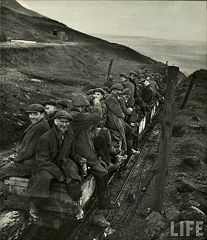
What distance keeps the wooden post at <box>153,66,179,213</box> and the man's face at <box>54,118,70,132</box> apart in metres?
1.90

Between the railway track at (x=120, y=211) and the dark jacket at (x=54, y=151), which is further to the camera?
the railway track at (x=120, y=211)

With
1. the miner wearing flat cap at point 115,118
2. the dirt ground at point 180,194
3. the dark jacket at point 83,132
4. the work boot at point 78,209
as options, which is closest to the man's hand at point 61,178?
the work boot at point 78,209

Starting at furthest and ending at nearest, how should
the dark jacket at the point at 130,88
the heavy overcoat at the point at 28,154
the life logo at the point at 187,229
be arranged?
the dark jacket at the point at 130,88 < the life logo at the point at 187,229 < the heavy overcoat at the point at 28,154

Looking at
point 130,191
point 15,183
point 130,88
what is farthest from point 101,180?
point 130,88

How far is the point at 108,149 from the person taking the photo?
647cm

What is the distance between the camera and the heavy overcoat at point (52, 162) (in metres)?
4.79

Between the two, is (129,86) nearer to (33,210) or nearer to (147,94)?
(147,94)

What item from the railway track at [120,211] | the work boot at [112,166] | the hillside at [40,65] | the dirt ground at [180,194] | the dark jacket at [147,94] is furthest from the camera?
the dark jacket at [147,94]

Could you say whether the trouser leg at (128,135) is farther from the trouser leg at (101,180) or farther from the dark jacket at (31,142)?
the dark jacket at (31,142)

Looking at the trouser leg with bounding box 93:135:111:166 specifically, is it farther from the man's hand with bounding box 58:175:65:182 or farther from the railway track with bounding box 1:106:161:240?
the man's hand with bounding box 58:175:65:182

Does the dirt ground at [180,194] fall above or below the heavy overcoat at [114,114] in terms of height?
below

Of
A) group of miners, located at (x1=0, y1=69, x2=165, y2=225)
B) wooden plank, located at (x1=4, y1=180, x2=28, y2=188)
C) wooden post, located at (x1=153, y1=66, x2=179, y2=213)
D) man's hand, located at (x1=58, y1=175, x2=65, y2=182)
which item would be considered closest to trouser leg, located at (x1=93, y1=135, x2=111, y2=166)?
group of miners, located at (x1=0, y1=69, x2=165, y2=225)

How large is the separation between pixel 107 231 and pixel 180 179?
2.99 metres

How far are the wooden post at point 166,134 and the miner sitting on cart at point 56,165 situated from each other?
1.80 m
